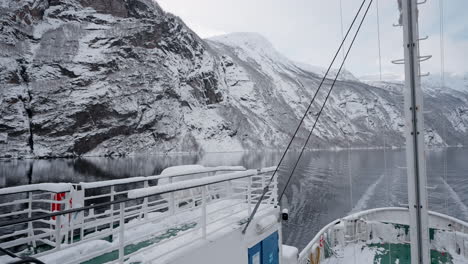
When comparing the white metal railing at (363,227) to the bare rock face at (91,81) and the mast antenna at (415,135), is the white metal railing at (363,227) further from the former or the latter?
the bare rock face at (91,81)

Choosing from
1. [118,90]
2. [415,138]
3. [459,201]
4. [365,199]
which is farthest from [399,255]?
[118,90]

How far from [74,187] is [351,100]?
652 ft

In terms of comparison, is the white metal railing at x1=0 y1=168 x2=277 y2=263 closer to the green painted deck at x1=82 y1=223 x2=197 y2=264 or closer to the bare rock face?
the green painted deck at x1=82 y1=223 x2=197 y2=264

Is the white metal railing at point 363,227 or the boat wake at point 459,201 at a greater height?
the white metal railing at point 363,227

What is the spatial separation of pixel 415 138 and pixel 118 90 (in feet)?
346

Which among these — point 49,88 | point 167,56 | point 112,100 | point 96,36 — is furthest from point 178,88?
point 49,88

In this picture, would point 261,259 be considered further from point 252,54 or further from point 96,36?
point 252,54

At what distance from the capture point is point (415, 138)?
4484mm

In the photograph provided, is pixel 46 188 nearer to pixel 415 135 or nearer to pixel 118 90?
pixel 415 135

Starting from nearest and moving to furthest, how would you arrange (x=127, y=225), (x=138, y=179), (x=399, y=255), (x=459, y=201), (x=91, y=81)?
(x=127, y=225)
(x=138, y=179)
(x=399, y=255)
(x=459, y=201)
(x=91, y=81)

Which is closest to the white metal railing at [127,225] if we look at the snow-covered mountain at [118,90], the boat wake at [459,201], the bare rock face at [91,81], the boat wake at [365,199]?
the boat wake at [365,199]

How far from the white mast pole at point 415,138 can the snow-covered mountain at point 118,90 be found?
82.7 m

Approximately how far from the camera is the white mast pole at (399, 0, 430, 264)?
442 cm

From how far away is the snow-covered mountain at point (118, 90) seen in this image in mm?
88375
